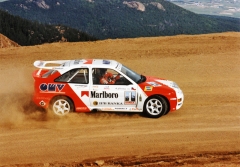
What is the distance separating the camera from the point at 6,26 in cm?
9044

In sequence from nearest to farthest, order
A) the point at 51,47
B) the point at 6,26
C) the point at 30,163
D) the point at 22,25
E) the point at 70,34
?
the point at 30,163 < the point at 51,47 < the point at 6,26 < the point at 22,25 < the point at 70,34

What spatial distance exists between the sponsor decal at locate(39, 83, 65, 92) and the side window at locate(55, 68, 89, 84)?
0.60ft

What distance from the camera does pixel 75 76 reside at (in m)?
9.94

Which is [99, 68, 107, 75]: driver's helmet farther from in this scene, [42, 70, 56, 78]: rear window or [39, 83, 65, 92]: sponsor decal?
[42, 70, 56, 78]: rear window

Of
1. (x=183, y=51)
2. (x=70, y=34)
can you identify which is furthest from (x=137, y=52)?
(x=70, y=34)

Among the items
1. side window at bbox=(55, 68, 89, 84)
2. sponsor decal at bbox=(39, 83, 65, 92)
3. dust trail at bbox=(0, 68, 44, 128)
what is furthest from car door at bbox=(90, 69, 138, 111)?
dust trail at bbox=(0, 68, 44, 128)

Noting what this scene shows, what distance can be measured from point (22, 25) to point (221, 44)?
280 ft

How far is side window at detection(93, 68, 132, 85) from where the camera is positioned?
9.88m

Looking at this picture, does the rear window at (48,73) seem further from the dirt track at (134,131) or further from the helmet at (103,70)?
the helmet at (103,70)

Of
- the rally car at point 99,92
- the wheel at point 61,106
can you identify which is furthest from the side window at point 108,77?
the wheel at point 61,106

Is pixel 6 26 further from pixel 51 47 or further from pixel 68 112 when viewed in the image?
pixel 68 112

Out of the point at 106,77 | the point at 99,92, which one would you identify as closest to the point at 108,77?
the point at 106,77

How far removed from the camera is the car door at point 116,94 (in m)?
9.82

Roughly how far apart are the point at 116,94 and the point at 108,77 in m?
0.53
